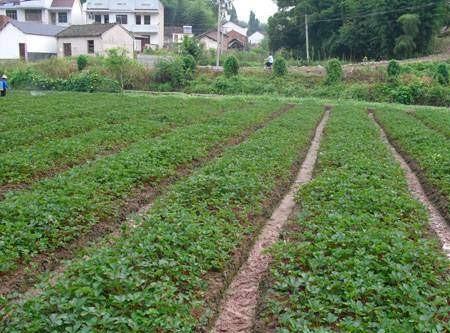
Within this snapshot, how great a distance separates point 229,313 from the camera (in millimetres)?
5965

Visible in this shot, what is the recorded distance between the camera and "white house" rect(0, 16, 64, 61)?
54.4 meters

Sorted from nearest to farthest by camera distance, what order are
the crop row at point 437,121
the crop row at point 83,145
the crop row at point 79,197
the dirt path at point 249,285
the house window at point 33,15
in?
the dirt path at point 249,285 < the crop row at point 79,197 < the crop row at point 83,145 < the crop row at point 437,121 < the house window at point 33,15

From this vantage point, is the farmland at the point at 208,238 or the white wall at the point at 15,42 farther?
the white wall at the point at 15,42

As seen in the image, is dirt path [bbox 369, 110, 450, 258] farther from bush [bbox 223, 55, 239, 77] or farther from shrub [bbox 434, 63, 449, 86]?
bush [bbox 223, 55, 239, 77]

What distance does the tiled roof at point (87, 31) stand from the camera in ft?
180

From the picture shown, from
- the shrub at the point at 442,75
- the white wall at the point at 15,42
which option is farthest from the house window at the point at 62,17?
the shrub at the point at 442,75

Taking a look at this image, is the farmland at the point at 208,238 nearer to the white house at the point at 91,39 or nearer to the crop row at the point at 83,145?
the crop row at the point at 83,145

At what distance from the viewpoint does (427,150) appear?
47.6ft

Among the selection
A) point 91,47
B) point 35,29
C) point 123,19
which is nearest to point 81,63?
point 91,47

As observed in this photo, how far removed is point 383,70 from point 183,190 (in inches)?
1447

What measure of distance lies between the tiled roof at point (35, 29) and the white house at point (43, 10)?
14756mm

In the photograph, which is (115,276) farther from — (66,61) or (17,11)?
(17,11)

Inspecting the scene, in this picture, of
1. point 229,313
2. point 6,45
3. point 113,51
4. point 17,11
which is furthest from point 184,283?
point 17,11

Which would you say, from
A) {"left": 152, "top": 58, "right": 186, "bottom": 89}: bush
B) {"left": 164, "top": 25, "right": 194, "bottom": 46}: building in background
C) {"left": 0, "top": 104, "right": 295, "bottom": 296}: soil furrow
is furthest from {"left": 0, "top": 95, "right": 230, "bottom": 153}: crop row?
{"left": 164, "top": 25, "right": 194, "bottom": 46}: building in background
